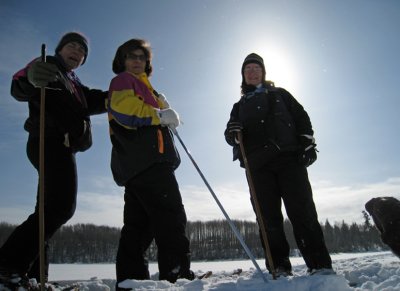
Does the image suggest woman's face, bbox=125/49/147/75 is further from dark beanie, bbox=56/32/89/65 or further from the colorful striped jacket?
dark beanie, bbox=56/32/89/65

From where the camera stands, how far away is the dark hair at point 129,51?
3.33 metres

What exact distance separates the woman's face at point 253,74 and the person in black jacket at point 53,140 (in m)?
2.09

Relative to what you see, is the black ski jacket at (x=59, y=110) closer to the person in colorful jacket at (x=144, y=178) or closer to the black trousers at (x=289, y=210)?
the person in colorful jacket at (x=144, y=178)

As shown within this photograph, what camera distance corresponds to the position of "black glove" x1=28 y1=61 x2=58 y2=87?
2.55 m

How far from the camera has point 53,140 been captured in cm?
276

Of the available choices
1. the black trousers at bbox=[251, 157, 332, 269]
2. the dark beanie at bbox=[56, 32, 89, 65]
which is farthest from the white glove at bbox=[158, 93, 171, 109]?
the black trousers at bbox=[251, 157, 332, 269]

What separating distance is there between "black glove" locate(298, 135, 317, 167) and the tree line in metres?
87.1

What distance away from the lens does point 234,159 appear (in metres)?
3.97

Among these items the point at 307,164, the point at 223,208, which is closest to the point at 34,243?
the point at 223,208

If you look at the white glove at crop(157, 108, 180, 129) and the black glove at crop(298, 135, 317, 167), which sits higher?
the white glove at crop(157, 108, 180, 129)

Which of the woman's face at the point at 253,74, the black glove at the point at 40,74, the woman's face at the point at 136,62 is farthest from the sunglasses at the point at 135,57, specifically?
the woman's face at the point at 253,74

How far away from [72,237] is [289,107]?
11147 cm

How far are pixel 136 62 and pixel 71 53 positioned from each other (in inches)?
28.2

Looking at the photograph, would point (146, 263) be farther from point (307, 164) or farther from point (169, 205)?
point (307, 164)
